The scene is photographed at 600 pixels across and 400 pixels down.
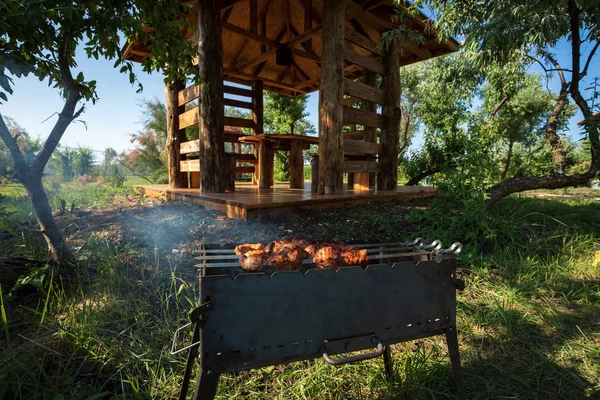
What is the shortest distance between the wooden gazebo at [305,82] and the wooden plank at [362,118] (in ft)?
0.05

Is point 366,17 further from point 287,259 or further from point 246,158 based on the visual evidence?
point 287,259

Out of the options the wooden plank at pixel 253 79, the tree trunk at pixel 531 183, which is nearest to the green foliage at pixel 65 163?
the wooden plank at pixel 253 79

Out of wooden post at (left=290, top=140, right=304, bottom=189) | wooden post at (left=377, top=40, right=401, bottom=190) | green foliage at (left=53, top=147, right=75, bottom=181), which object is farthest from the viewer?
green foliage at (left=53, top=147, right=75, bottom=181)

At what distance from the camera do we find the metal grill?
0.92 m

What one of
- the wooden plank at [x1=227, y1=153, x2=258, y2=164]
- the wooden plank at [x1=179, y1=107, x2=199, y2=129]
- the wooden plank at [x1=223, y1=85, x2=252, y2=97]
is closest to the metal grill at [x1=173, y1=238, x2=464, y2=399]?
the wooden plank at [x1=179, y1=107, x2=199, y2=129]

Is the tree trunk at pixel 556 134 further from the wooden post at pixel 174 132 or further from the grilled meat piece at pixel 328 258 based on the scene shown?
the wooden post at pixel 174 132

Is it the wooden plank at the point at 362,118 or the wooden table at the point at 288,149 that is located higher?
the wooden plank at the point at 362,118

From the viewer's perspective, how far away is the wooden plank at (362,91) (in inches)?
169

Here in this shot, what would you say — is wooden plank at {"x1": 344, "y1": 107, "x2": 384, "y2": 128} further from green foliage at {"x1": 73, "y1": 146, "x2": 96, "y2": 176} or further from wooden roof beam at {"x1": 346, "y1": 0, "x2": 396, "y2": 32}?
green foliage at {"x1": 73, "y1": 146, "x2": 96, "y2": 176}

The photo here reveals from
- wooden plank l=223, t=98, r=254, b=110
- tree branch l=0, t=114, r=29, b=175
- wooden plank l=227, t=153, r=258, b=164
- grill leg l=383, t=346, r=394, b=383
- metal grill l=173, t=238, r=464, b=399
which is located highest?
wooden plank l=223, t=98, r=254, b=110

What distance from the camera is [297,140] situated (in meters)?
5.16

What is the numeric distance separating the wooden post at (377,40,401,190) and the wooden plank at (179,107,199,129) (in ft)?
10.5

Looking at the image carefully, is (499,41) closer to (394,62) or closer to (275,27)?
(394,62)

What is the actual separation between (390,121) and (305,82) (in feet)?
11.5
